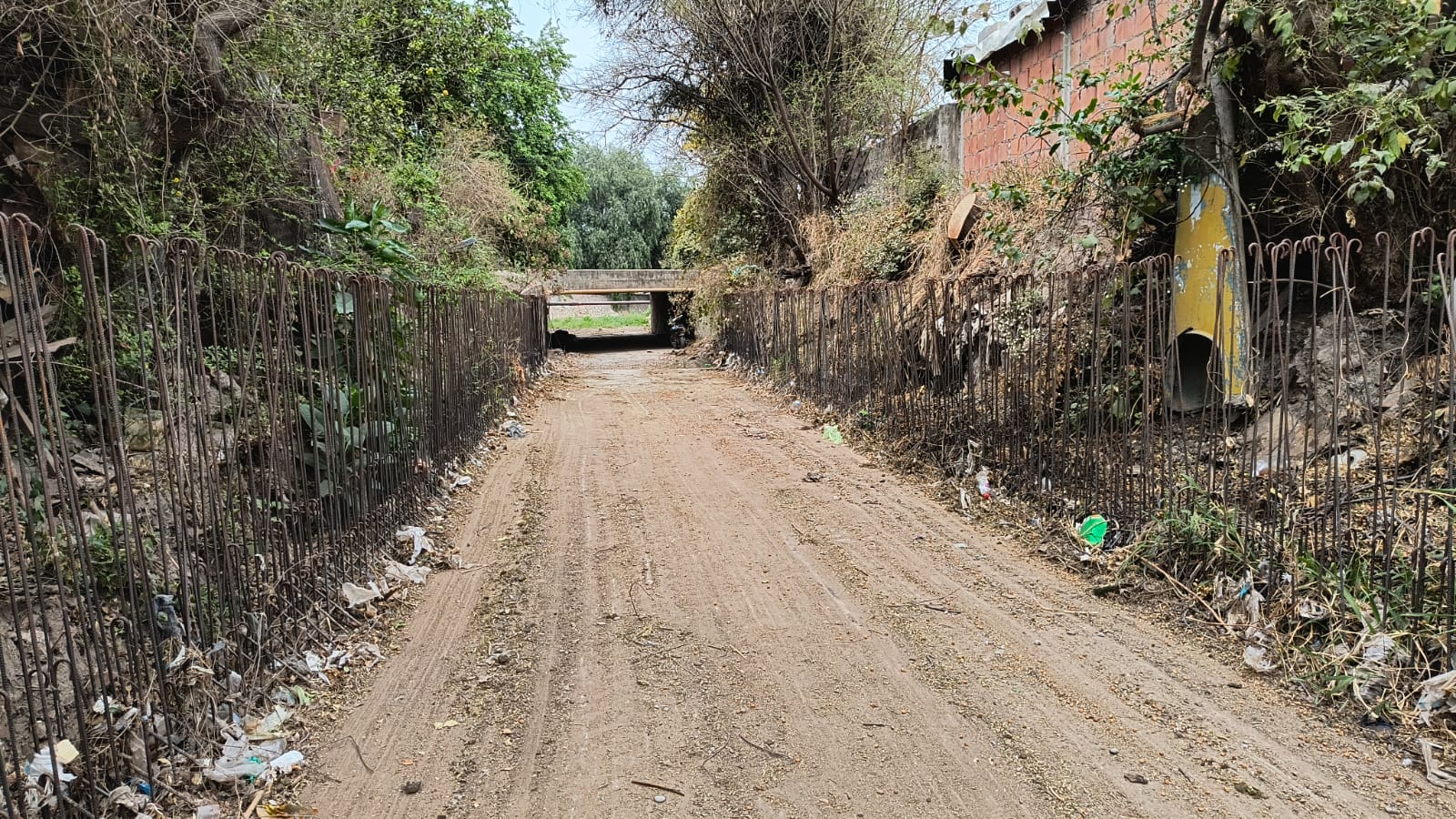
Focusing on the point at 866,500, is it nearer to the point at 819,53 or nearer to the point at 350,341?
the point at 350,341

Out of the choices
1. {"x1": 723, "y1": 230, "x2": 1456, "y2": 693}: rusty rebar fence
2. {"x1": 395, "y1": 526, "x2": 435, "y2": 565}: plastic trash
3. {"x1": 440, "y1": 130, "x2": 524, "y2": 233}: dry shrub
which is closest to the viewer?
{"x1": 723, "y1": 230, "x2": 1456, "y2": 693}: rusty rebar fence

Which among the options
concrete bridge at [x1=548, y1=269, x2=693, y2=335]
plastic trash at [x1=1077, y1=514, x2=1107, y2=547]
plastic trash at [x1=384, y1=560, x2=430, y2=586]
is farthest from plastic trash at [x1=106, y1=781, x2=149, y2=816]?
concrete bridge at [x1=548, y1=269, x2=693, y2=335]

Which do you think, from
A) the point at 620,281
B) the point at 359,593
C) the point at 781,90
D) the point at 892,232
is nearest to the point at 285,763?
the point at 359,593

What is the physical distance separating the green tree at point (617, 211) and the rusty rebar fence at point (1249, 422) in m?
31.3

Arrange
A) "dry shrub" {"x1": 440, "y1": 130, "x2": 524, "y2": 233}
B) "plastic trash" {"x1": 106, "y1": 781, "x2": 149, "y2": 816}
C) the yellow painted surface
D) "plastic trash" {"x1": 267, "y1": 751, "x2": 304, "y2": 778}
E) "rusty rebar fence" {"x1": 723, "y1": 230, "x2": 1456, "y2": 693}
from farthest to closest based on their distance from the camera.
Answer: "dry shrub" {"x1": 440, "y1": 130, "x2": 524, "y2": 233}, the yellow painted surface, "rusty rebar fence" {"x1": 723, "y1": 230, "x2": 1456, "y2": 693}, "plastic trash" {"x1": 267, "y1": 751, "x2": 304, "y2": 778}, "plastic trash" {"x1": 106, "y1": 781, "x2": 149, "y2": 816}

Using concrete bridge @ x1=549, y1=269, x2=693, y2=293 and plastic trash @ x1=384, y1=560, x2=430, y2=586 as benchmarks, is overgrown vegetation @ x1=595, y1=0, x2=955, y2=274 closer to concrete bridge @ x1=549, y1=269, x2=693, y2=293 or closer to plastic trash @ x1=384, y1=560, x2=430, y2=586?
concrete bridge @ x1=549, y1=269, x2=693, y2=293

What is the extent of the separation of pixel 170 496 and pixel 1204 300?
5823 millimetres

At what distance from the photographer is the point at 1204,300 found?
548 cm

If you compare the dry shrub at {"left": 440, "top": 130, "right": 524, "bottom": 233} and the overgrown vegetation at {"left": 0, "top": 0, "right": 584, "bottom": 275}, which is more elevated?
the dry shrub at {"left": 440, "top": 130, "right": 524, "bottom": 233}

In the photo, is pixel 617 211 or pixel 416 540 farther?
pixel 617 211

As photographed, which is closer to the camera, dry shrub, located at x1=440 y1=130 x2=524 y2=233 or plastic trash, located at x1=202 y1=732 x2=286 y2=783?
plastic trash, located at x1=202 y1=732 x2=286 y2=783

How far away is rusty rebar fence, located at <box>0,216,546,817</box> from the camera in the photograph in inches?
92.3

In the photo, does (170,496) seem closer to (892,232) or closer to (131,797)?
(131,797)

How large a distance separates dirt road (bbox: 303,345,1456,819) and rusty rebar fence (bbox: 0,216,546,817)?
54cm
